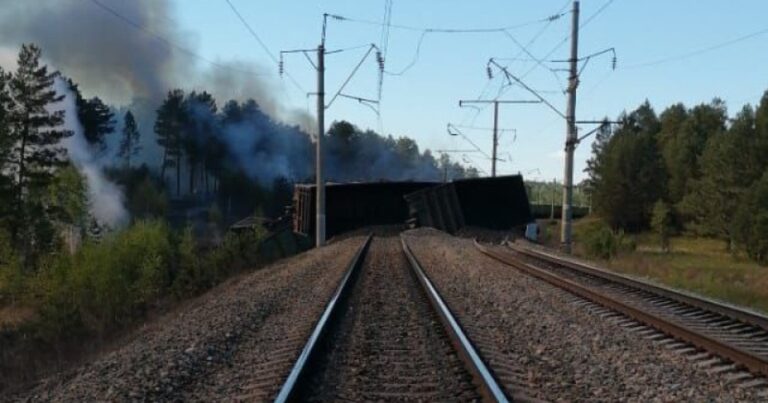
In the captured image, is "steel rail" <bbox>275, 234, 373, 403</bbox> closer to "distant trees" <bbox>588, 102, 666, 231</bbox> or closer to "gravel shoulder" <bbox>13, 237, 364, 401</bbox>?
"gravel shoulder" <bbox>13, 237, 364, 401</bbox>

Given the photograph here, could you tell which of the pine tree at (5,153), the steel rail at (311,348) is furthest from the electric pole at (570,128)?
the pine tree at (5,153)

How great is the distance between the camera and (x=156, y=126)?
105812 mm

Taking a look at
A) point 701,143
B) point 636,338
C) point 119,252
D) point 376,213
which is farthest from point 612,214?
point 636,338

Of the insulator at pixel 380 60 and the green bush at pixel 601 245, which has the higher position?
the insulator at pixel 380 60

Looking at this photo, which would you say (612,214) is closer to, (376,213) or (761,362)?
(376,213)

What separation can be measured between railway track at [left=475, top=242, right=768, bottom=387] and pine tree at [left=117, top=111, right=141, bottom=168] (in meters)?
103

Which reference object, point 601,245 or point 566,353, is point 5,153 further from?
point 566,353

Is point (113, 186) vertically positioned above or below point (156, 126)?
below

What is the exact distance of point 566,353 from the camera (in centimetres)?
936

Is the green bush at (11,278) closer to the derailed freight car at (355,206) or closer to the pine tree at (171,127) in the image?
the derailed freight car at (355,206)

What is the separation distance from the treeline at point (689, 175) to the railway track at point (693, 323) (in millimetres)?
63901

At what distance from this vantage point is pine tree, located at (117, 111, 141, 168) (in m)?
113

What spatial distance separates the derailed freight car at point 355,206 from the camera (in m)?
43.7

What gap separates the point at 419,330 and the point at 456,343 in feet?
5.37
